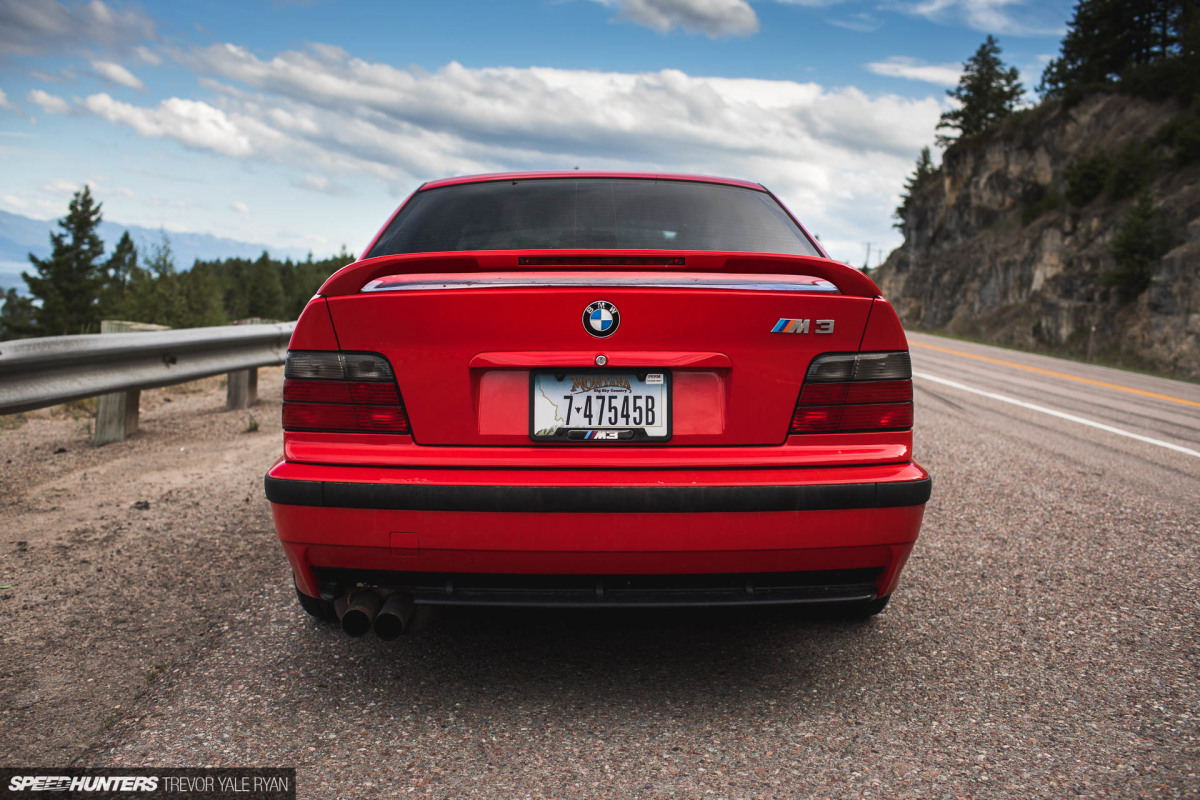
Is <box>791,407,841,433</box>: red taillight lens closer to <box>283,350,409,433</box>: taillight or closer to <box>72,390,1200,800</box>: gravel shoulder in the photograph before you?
<box>72,390,1200,800</box>: gravel shoulder

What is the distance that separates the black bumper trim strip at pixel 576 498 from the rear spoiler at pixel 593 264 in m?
0.55

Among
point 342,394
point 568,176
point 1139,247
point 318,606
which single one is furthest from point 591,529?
point 1139,247

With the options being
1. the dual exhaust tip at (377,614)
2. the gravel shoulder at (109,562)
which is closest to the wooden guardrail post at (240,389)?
the gravel shoulder at (109,562)

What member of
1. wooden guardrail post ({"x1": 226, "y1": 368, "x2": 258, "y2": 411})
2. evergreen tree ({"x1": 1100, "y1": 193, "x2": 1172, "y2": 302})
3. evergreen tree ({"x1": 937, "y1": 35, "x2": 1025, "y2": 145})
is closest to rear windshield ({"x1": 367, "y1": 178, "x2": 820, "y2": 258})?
wooden guardrail post ({"x1": 226, "y1": 368, "x2": 258, "y2": 411})

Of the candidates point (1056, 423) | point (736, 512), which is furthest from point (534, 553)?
point (1056, 423)

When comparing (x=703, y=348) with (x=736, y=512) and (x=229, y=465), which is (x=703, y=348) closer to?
(x=736, y=512)

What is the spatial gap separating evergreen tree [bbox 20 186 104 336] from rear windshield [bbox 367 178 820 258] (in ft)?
266

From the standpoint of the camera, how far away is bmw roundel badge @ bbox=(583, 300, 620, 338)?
2.16m

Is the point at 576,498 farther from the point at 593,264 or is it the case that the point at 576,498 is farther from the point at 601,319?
the point at 593,264

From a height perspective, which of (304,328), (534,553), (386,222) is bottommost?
(534,553)

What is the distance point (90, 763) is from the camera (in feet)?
6.40

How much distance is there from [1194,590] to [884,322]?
2191 mm

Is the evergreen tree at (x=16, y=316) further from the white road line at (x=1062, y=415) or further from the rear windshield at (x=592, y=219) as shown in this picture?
the rear windshield at (x=592, y=219)

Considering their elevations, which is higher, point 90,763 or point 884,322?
point 884,322
